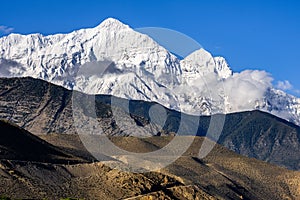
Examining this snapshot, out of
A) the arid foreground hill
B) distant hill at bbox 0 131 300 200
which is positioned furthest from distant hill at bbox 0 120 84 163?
distant hill at bbox 0 131 300 200

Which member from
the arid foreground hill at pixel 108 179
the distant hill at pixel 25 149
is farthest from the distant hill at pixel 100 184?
the distant hill at pixel 25 149

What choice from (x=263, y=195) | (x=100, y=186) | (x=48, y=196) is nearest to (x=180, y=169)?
(x=263, y=195)

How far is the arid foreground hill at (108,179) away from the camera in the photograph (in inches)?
4697

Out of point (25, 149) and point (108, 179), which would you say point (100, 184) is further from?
point (25, 149)

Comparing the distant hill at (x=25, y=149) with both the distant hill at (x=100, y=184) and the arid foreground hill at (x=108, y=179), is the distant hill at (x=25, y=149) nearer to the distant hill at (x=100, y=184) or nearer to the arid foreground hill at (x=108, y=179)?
the arid foreground hill at (x=108, y=179)

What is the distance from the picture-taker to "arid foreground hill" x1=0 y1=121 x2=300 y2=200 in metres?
119

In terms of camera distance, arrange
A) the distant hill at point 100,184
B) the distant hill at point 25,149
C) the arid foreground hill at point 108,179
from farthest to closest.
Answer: the distant hill at point 25,149
the arid foreground hill at point 108,179
the distant hill at point 100,184

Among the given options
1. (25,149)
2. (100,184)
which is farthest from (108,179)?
(25,149)

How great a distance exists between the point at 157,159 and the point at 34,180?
69211 mm

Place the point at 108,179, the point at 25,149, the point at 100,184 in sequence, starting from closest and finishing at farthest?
1. the point at 100,184
2. the point at 108,179
3. the point at 25,149

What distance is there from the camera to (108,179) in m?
130

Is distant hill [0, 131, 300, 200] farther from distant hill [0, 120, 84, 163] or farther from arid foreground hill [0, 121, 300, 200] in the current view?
distant hill [0, 120, 84, 163]

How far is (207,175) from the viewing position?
17662 centimetres

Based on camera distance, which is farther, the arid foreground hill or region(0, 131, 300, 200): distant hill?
the arid foreground hill
